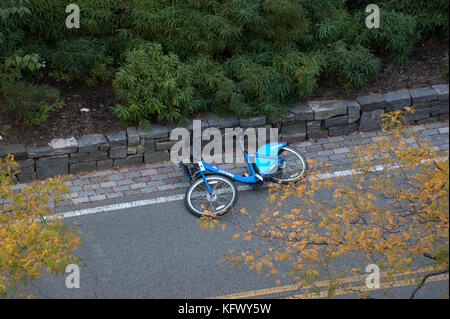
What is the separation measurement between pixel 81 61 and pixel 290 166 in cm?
404

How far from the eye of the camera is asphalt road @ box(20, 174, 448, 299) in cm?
877

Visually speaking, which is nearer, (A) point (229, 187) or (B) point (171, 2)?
(A) point (229, 187)

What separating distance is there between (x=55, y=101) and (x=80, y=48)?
1020 millimetres

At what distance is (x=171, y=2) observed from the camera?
1204cm

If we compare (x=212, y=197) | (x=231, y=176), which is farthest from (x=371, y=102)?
(x=212, y=197)

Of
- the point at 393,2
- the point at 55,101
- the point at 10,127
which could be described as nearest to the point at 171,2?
the point at 55,101

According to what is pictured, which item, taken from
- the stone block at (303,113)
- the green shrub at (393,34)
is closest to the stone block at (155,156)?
the stone block at (303,113)

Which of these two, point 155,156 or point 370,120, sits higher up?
point 370,120

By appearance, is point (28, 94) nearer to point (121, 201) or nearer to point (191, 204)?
point (121, 201)

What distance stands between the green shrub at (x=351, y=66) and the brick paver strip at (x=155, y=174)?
1.00 metres

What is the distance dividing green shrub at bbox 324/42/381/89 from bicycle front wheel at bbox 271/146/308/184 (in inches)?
87.6

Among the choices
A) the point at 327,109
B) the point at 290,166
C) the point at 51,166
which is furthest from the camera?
the point at 327,109

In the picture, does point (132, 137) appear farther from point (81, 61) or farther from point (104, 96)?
point (81, 61)

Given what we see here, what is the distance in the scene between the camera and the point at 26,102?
35.7ft
